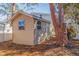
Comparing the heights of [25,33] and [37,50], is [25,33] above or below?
above

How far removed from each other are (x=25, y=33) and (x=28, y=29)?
57 millimetres

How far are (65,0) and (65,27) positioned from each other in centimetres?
31

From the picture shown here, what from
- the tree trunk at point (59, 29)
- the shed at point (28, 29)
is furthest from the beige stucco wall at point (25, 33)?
the tree trunk at point (59, 29)

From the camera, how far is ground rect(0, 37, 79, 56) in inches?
69.0

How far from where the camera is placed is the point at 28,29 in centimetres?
177

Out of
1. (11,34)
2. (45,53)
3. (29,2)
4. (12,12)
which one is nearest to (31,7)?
(29,2)

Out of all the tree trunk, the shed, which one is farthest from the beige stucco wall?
the tree trunk

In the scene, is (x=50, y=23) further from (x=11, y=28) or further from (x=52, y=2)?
(x=11, y=28)

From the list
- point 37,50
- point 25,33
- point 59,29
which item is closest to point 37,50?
point 37,50

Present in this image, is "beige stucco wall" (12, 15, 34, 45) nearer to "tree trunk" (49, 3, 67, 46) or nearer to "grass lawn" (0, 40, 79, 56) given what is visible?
"grass lawn" (0, 40, 79, 56)

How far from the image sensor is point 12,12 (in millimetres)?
1766

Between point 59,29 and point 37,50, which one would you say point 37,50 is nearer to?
point 37,50

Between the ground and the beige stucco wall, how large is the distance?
0.06 metres

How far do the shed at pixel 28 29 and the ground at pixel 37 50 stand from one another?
58mm
